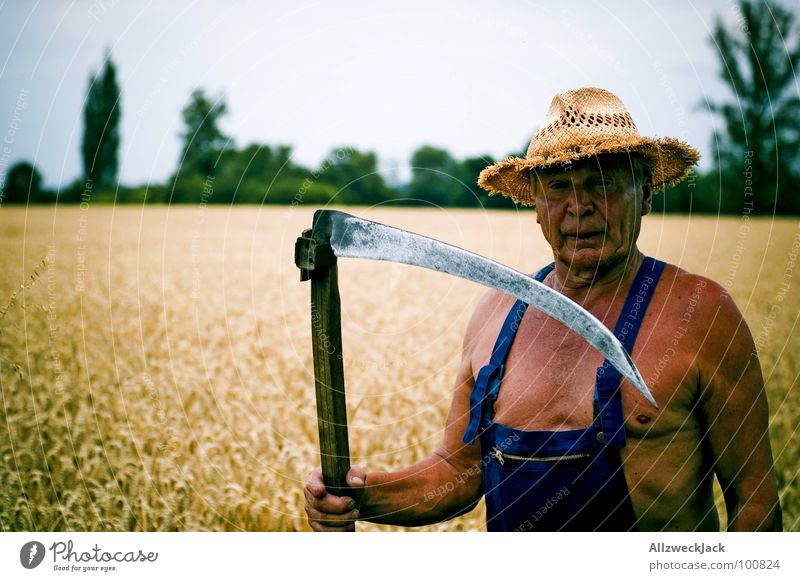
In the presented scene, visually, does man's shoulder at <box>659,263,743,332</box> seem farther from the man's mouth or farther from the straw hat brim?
the straw hat brim

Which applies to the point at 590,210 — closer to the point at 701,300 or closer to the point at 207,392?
the point at 701,300

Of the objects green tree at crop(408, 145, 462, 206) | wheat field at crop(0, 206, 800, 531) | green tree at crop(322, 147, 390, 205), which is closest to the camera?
wheat field at crop(0, 206, 800, 531)

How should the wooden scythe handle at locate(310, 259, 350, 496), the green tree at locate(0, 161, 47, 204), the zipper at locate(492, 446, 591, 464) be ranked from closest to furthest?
the wooden scythe handle at locate(310, 259, 350, 496) < the zipper at locate(492, 446, 591, 464) < the green tree at locate(0, 161, 47, 204)

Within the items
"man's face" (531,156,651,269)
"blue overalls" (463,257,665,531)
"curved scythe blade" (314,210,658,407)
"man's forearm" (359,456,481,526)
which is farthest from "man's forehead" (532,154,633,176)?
"man's forearm" (359,456,481,526)

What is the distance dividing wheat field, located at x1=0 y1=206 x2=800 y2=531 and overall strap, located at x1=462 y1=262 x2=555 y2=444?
1.20m

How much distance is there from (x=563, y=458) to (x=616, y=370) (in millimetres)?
281

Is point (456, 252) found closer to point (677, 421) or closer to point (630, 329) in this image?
point (630, 329)

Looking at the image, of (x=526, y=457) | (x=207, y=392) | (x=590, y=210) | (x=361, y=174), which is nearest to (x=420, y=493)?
(x=526, y=457)

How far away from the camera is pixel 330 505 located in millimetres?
1827


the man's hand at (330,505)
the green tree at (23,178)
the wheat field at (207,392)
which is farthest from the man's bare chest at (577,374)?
the green tree at (23,178)

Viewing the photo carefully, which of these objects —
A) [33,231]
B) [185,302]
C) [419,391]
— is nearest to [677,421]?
[419,391]

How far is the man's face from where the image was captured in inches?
76.5

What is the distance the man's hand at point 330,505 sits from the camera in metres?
1.82

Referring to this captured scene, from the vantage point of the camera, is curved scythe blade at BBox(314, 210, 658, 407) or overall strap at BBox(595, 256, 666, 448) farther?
overall strap at BBox(595, 256, 666, 448)
